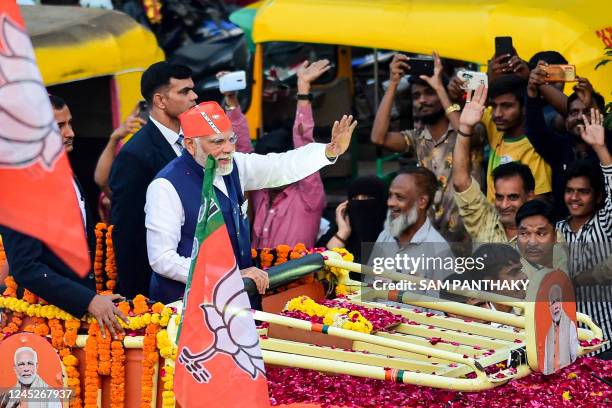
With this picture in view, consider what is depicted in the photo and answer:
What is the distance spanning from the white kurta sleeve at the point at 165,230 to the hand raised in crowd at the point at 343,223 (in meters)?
2.05

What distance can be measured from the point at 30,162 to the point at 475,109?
388 centimetres

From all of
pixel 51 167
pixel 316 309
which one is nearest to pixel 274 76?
pixel 316 309

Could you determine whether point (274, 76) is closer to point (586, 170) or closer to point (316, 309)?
point (586, 170)

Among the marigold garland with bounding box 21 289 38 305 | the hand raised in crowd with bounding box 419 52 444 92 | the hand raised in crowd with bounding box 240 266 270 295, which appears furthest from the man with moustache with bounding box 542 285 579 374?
the hand raised in crowd with bounding box 419 52 444 92

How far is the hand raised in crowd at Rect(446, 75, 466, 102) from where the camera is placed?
8.19 m

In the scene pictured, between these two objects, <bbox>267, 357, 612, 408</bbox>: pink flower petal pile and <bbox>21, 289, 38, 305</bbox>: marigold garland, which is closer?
<bbox>267, 357, 612, 408</bbox>: pink flower petal pile

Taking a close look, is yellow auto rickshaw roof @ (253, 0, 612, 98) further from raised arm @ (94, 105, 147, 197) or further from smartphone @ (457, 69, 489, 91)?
raised arm @ (94, 105, 147, 197)

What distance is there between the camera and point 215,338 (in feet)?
17.3

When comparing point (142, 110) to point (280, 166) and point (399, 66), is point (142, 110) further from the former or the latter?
point (280, 166)

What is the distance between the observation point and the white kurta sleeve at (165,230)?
6.22 metres

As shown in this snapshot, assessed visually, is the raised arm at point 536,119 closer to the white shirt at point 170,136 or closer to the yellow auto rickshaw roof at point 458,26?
the yellow auto rickshaw roof at point 458,26

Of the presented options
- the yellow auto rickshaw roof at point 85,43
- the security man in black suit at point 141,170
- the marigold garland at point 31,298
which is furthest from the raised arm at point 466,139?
the yellow auto rickshaw roof at point 85,43

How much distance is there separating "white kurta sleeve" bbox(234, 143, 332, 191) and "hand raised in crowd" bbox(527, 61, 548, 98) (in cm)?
170

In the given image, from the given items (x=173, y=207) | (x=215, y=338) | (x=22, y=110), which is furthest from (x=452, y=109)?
(x=22, y=110)
